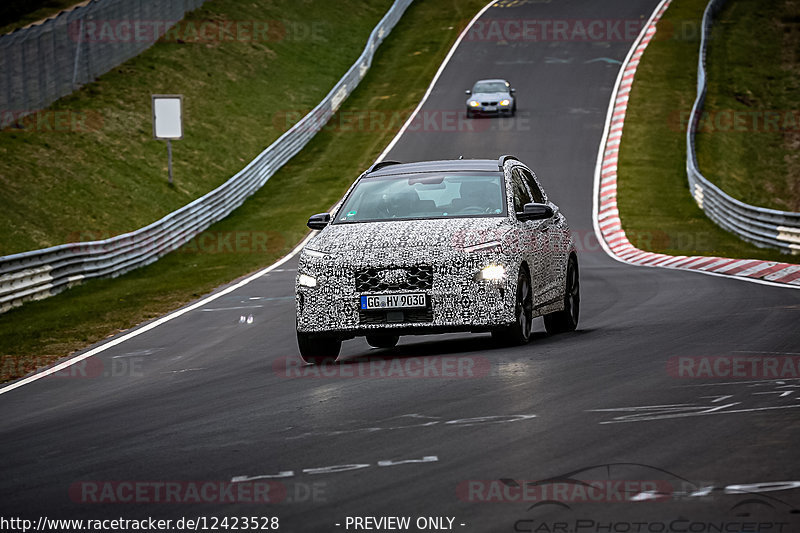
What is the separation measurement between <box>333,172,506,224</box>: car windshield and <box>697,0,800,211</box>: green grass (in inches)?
1053

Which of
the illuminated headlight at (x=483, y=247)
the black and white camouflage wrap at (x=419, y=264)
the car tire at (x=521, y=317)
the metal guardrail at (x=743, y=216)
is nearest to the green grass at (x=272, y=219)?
the black and white camouflage wrap at (x=419, y=264)

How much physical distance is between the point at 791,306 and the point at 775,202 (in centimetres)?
2490

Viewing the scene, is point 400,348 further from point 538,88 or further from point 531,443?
point 538,88

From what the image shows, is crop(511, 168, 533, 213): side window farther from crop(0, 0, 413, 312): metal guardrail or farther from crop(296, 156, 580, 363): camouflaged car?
crop(0, 0, 413, 312): metal guardrail

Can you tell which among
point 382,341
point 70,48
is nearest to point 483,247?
point 382,341

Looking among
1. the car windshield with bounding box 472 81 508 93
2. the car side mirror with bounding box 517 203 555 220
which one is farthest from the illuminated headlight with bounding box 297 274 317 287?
the car windshield with bounding box 472 81 508 93

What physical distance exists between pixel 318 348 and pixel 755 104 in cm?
4107

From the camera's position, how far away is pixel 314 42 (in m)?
62.8

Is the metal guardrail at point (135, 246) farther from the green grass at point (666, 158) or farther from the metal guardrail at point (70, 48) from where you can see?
the green grass at point (666, 158)

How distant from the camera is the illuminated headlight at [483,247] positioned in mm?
11031

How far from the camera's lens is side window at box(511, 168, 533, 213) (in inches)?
489

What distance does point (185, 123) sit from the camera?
152 feet

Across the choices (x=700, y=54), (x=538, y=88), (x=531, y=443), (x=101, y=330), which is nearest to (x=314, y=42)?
(x=538, y=88)

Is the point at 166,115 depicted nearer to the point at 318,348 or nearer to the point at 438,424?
the point at 318,348
